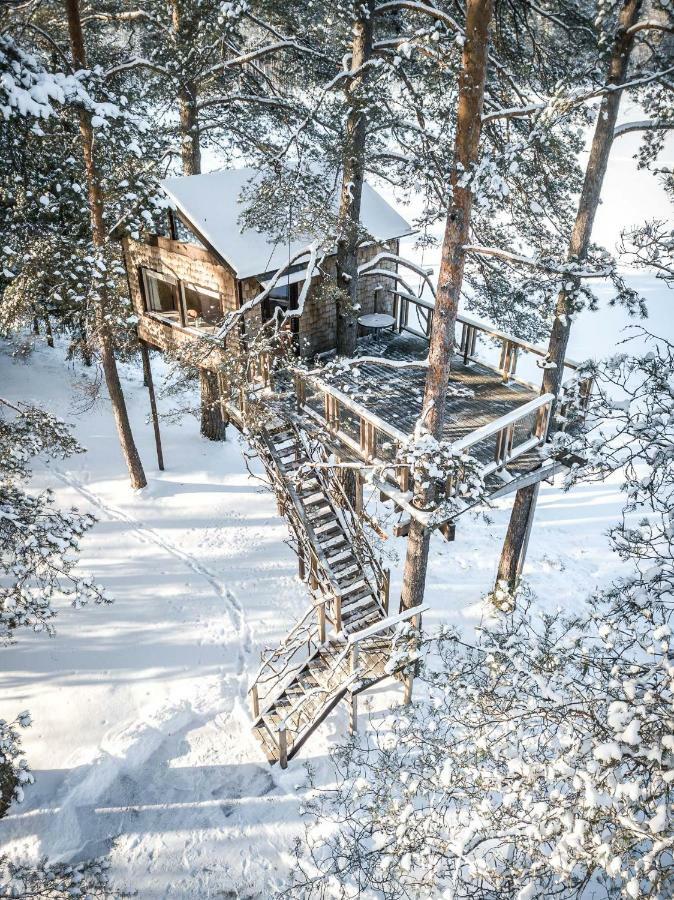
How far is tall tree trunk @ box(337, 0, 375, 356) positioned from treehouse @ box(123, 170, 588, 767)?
0.52 m

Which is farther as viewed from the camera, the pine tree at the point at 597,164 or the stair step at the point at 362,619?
the stair step at the point at 362,619

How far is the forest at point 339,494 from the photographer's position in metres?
6.76

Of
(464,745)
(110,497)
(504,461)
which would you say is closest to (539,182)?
(504,461)

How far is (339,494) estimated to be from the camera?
42.0 ft

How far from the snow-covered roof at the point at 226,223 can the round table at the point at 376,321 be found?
175cm

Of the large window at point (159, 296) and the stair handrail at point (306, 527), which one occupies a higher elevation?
the large window at point (159, 296)

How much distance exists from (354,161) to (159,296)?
6652mm

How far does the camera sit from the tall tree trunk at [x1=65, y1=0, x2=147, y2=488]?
11.1 metres

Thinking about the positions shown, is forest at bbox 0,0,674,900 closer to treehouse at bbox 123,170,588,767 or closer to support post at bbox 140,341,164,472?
treehouse at bbox 123,170,588,767

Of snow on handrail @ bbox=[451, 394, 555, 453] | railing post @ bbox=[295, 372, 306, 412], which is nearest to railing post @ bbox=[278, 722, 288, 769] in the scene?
snow on handrail @ bbox=[451, 394, 555, 453]

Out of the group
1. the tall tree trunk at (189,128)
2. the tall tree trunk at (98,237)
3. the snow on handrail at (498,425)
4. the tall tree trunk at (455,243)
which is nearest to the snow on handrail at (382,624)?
the tall tree trunk at (455,243)

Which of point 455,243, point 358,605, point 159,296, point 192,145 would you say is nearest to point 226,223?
point 159,296

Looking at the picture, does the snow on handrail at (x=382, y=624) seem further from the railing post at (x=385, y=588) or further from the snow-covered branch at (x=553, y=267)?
the snow-covered branch at (x=553, y=267)

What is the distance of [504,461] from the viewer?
10430 millimetres
